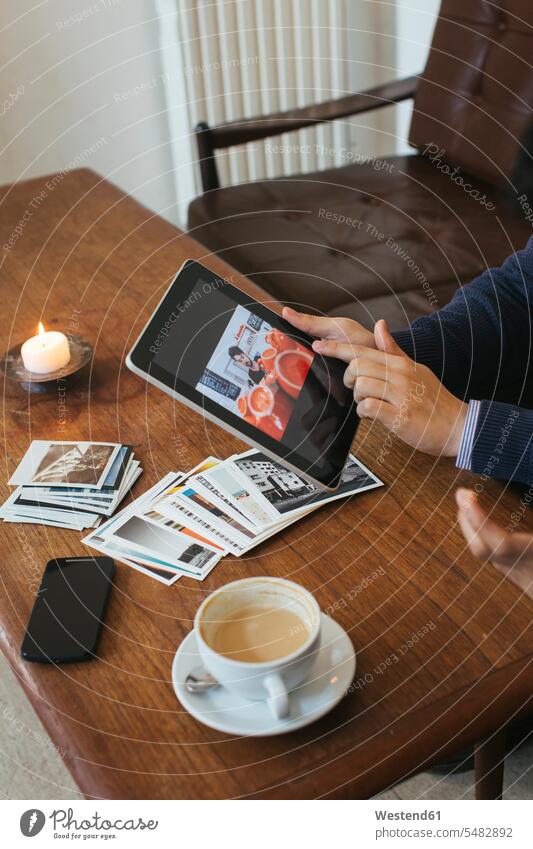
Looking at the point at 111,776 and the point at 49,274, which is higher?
the point at 49,274

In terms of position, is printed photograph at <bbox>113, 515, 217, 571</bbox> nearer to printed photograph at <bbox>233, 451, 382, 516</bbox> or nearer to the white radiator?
printed photograph at <bbox>233, 451, 382, 516</bbox>

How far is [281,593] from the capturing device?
2.63 feet

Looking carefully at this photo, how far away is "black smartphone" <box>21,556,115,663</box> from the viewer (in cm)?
85

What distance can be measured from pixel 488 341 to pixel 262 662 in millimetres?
753

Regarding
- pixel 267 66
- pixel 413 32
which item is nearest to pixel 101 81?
pixel 267 66

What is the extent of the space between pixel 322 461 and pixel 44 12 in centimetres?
257

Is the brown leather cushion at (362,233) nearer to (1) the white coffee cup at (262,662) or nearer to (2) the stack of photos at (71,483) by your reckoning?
(2) the stack of photos at (71,483)

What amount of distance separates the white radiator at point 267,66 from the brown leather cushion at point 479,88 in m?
0.75

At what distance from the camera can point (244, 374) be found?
1011 mm

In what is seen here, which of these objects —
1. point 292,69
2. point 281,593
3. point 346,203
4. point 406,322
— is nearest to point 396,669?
point 281,593

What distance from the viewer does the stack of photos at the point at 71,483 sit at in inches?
40.8

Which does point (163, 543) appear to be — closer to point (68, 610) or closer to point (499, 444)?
point (68, 610)

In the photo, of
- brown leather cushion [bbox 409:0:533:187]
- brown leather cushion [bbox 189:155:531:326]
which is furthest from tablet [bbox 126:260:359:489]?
brown leather cushion [bbox 409:0:533:187]
